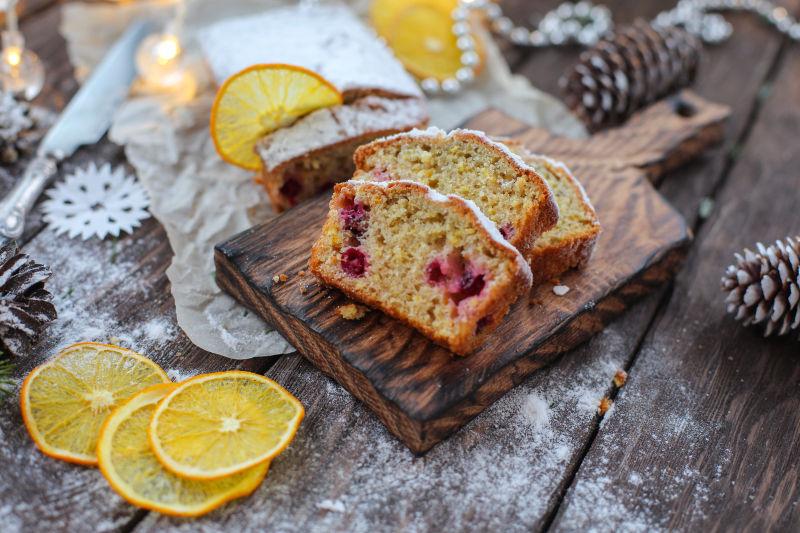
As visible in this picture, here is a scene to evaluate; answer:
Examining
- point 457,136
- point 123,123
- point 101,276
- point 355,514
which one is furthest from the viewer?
Answer: point 123,123

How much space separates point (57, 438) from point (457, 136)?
1621mm


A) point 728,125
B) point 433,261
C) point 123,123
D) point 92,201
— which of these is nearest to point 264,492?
point 433,261

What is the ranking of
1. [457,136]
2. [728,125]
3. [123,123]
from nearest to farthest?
1. [457,136]
2. [123,123]
3. [728,125]

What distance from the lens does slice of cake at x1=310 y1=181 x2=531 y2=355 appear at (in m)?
2.35

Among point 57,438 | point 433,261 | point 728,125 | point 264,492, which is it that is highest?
point 433,261

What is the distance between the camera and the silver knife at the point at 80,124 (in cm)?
311

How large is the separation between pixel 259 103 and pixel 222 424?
1.39 m

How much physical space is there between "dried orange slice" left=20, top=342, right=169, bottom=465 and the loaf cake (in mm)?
972

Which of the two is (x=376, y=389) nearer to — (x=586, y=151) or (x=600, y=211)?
(x=600, y=211)

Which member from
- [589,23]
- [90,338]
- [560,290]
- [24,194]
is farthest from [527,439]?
[589,23]

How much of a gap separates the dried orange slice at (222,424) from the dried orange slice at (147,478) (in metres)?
0.06

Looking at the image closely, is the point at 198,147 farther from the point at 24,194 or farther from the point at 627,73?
the point at 627,73

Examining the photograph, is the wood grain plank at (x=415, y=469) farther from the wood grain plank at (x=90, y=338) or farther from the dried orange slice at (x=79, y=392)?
the dried orange slice at (x=79, y=392)

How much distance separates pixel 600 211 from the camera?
311cm
